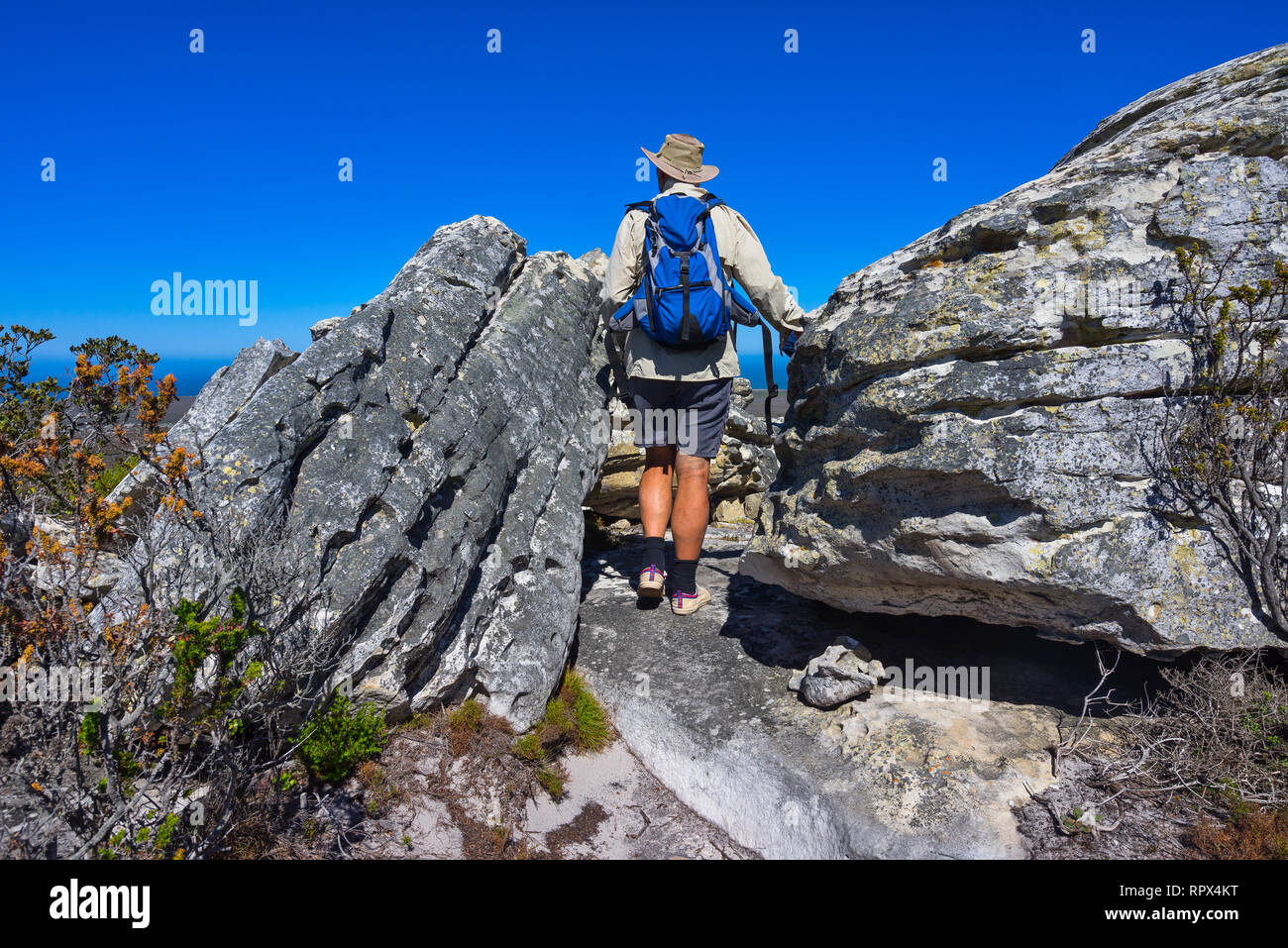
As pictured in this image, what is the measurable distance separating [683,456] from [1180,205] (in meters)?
4.21

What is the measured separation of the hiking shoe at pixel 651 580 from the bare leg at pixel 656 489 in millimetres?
353

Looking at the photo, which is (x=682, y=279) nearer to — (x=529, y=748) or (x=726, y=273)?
(x=726, y=273)

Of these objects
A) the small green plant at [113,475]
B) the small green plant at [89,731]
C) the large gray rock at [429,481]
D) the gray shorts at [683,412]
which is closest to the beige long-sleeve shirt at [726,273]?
the gray shorts at [683,412]

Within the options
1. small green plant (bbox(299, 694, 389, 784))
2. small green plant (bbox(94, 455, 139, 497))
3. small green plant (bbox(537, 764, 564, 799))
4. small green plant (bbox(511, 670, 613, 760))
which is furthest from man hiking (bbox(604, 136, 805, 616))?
small green plant (bbox(94, 455, 139, 497))

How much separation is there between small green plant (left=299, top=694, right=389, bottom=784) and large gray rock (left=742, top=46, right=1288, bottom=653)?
3.54m

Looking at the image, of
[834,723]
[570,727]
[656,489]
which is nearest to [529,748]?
[570,727]

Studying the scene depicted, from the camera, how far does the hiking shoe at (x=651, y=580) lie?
7.50 meters

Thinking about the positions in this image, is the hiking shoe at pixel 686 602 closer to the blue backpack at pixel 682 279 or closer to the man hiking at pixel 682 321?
the man hiking at pixel 682 321

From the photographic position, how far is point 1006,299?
5.28 metres

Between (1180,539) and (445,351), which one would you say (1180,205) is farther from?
(445,351)

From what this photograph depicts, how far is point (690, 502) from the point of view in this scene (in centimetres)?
736

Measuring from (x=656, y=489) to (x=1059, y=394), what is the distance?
12.0ft

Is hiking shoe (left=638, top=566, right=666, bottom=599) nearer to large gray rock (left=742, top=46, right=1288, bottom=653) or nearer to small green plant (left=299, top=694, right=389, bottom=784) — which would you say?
large gray rock (left=742, top=46, right=1288, bottom=653)

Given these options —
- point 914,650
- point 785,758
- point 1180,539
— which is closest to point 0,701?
point 785,758
